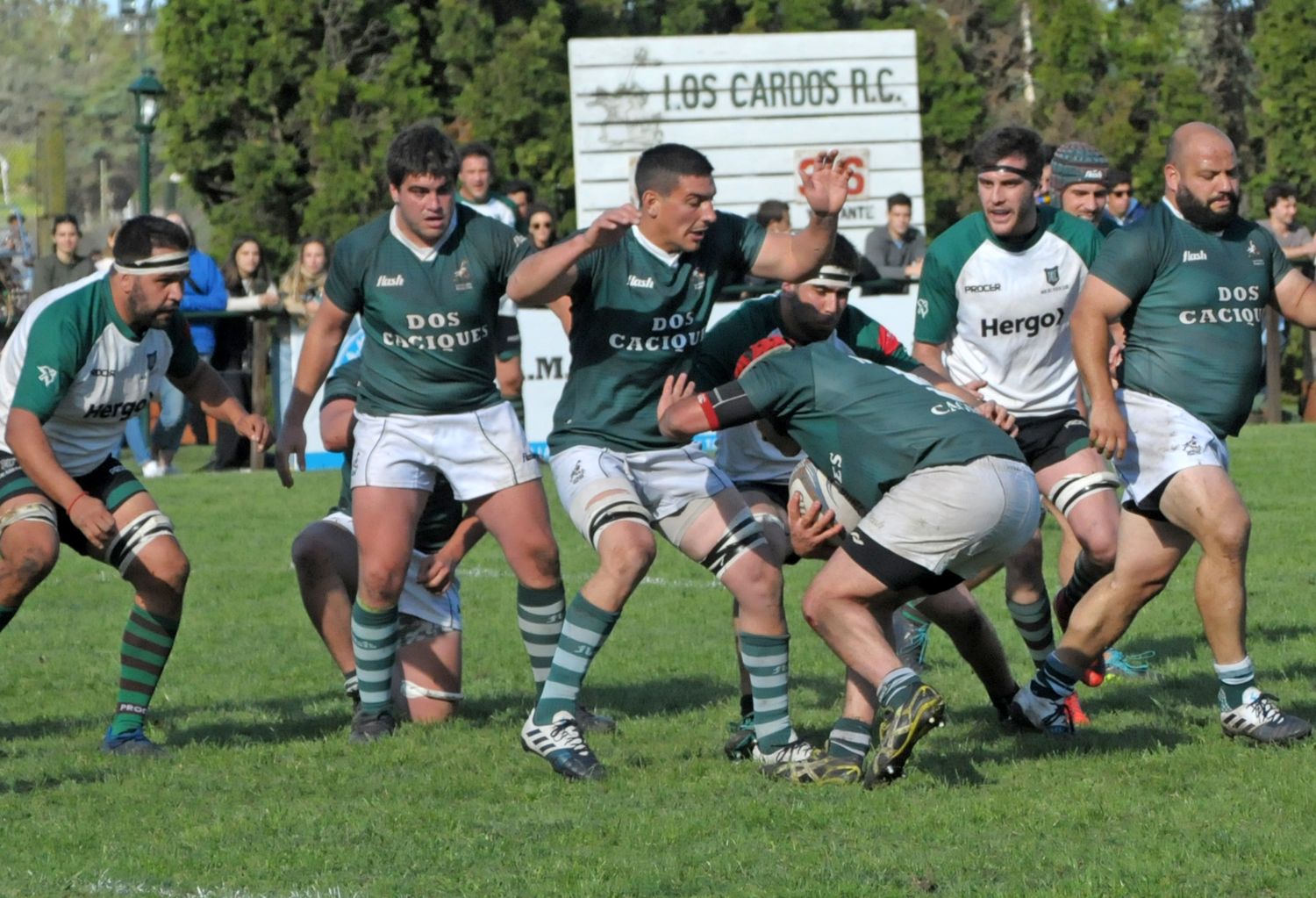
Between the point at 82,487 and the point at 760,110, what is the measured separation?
625 inches

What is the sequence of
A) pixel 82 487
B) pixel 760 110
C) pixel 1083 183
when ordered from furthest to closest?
pixel 760 110 < pixel 1083 183 < pixel 82 487

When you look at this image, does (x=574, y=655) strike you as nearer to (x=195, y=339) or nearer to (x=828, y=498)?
(x=828, y=498)

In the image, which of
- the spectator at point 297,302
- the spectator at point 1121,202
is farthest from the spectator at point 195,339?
the spectator at point 1121,202

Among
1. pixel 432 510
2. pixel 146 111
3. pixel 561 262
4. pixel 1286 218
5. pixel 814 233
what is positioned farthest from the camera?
pixel 146 111

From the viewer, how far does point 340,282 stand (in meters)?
7.59

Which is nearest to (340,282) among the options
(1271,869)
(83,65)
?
(1271,869)

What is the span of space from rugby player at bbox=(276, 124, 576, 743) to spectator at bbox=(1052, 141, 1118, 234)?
8.76 ft

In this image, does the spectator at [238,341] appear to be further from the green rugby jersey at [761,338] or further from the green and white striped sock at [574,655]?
the green and white striped sock at [574,655]

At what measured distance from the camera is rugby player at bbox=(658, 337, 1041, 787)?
630cm

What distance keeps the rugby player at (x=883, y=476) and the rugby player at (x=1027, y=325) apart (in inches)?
55.4

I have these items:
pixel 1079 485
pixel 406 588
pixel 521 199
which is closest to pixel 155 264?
pixel 406 588

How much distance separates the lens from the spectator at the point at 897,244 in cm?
1811

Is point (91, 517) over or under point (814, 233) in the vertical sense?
under

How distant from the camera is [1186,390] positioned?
23.2 feet
